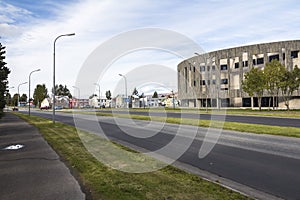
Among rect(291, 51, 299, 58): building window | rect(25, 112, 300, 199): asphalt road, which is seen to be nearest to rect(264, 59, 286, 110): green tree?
rect(291, 51, 299, 58): building window

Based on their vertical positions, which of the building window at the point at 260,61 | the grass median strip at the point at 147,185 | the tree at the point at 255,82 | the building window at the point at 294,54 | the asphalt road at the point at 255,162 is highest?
the building window at the point at 294,54

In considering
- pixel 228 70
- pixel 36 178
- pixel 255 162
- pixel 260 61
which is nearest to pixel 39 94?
pixel 228 70

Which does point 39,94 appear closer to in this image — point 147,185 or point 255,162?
point 255,162

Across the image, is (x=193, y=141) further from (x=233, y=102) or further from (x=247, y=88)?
(x=233, y=102)

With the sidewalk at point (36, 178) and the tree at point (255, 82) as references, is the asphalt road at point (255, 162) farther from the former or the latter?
the tree at point (255, 82)

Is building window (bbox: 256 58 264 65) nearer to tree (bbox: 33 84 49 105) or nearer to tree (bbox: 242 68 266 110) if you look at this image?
tree (bbox: 242 68 266 110)

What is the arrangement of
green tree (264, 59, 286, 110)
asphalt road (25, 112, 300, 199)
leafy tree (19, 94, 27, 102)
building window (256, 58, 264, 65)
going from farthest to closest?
leafy tree (19, 94, 27, 102) → building window (256, 58, 264, 65) → green tree (264, 59, 286, 110) → asphalt road (25, 112, 300, 199)

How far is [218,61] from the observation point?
209ft

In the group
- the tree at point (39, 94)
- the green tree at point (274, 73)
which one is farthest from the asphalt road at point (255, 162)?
the tree at point (39, 94)

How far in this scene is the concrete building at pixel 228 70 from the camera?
52656mm

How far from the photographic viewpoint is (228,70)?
6172 centimetres

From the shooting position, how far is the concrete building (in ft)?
173

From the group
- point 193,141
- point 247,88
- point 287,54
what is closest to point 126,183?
point 193,141

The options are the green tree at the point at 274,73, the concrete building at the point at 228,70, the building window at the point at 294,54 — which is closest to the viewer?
the green tree at the point at 274,73
